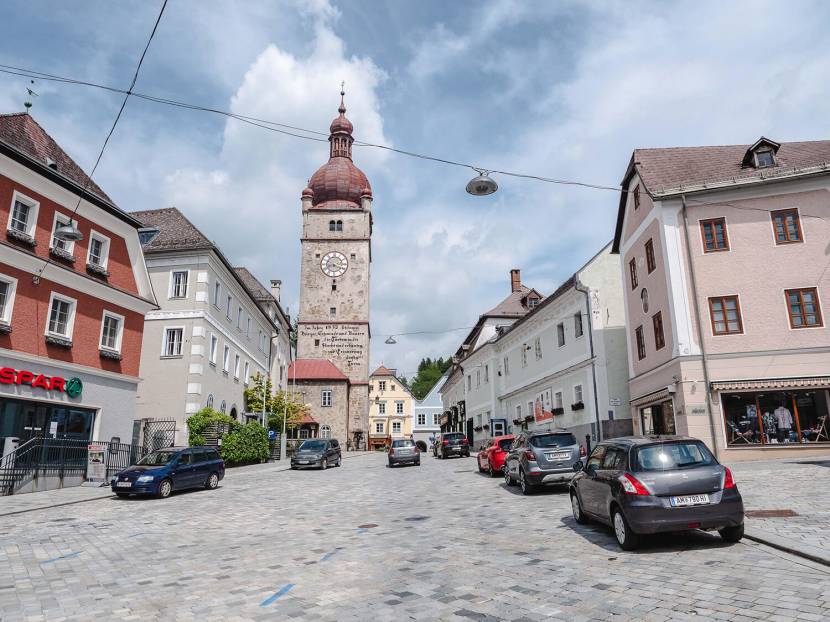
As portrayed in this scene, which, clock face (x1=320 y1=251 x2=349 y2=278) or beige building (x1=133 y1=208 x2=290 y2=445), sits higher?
clock face (x1=320 y1=251 x2=349 y2=278)

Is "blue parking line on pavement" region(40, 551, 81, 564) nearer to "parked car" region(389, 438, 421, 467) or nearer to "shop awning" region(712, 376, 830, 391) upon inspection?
"shop awning" region(712, 376, 830, 391)

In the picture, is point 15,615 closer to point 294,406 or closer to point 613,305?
point 613,305

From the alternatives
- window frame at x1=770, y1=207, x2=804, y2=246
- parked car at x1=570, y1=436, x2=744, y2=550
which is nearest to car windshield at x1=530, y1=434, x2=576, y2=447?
parked car at x1=570, y1=436, x2=744, y2=550

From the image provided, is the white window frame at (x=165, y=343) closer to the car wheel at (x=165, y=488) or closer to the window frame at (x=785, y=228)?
the car wheel at (x=165, y=488)

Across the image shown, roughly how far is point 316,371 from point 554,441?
50.2 meters

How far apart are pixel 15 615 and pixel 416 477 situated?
18.7 metres

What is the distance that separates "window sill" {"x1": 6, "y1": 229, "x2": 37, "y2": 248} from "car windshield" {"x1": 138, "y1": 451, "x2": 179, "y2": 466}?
26.4ft

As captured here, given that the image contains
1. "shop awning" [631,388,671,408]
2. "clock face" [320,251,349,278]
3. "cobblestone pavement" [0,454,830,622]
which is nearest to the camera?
"cobblestone pavement" [0,454,830,622]

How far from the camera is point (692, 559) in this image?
793cm

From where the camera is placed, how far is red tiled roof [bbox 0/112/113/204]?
65.7ft

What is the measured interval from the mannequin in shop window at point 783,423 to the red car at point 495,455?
941 centimetres

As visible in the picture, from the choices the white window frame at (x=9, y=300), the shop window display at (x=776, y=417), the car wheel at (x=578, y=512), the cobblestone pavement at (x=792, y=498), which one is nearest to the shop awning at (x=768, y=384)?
the shop window display at (x=776, y=417)

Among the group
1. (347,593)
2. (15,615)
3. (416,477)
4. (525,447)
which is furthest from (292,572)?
(416,477)

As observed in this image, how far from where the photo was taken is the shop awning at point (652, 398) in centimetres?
2317
